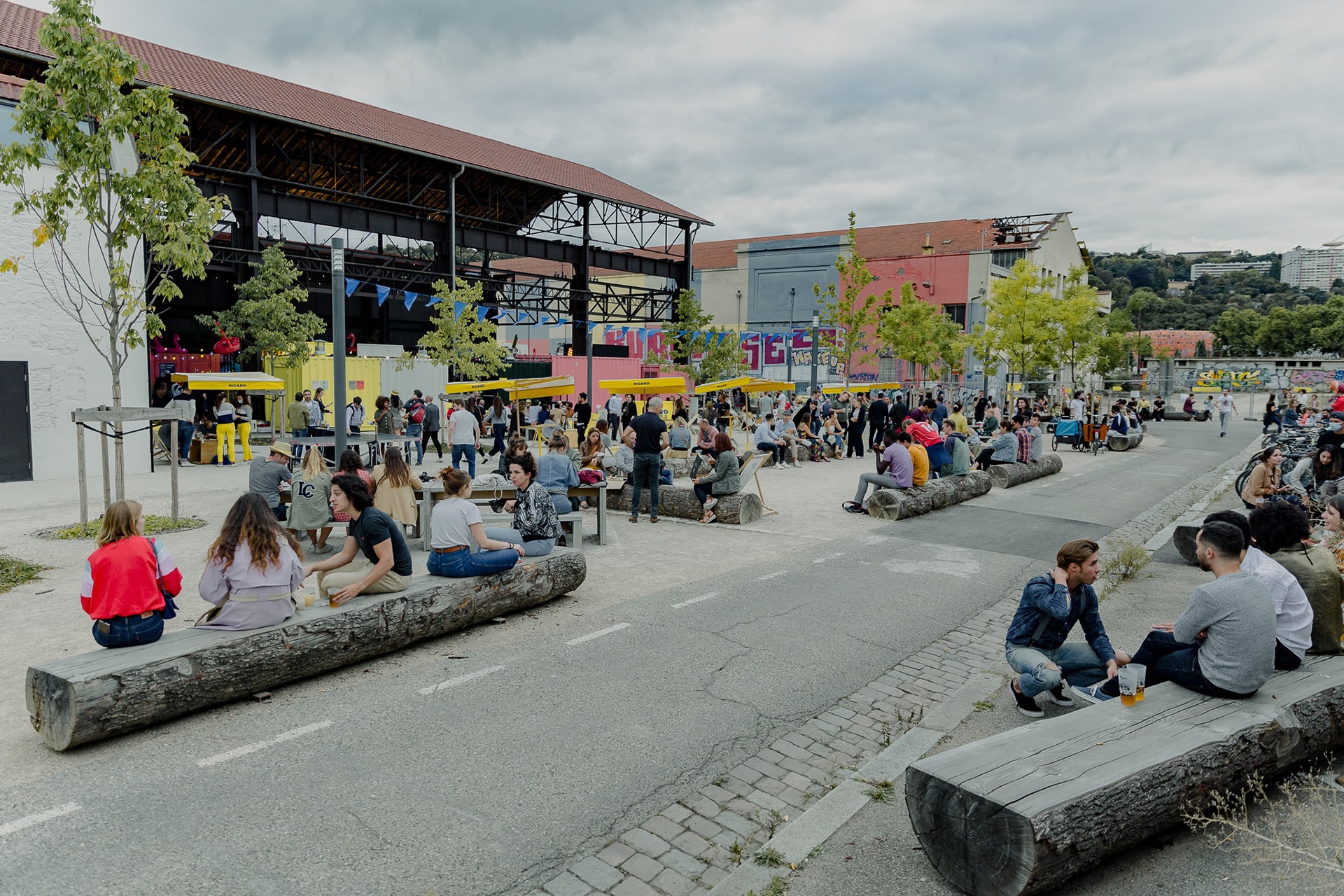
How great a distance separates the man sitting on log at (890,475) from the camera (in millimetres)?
12883

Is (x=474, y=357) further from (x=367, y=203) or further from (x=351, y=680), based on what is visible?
(x=351, y=680)

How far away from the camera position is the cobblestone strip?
3.60 meters

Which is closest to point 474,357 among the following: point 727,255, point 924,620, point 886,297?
point 886,297

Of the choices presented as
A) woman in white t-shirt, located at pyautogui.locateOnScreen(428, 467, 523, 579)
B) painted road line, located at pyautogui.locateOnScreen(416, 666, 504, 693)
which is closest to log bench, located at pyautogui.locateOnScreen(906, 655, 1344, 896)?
painted road line, located at pyautogui.locateOnScreen(416, 666, 504, 693)

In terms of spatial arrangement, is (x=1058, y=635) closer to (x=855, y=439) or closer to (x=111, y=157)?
(x=111, y=157)

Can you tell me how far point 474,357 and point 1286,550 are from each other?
27.9m

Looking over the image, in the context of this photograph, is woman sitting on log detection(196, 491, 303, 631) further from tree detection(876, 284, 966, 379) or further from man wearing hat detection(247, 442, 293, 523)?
tree detection(876, 284, 966, 379)

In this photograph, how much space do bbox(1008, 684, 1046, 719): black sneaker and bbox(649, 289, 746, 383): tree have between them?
3692 centimetres

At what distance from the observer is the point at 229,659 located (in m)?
5.07

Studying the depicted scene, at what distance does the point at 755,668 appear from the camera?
6.12 meters

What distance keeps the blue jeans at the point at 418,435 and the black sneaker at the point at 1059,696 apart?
54.6 feet

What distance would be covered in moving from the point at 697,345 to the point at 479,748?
38279mm

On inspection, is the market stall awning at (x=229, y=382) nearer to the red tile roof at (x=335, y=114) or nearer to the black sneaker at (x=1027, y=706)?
the red tile roof at (x=335, y=114)

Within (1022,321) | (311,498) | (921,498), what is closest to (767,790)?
(311,498)
